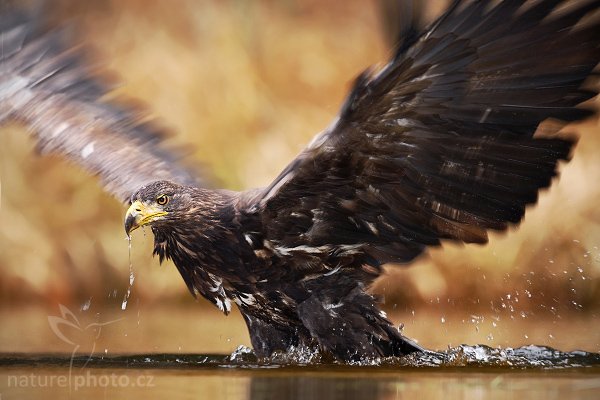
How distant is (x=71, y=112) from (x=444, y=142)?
11.2 ft

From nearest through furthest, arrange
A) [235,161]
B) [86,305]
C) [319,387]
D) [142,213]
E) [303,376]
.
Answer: [319,387] → [303,376] → [142,213] → [86,305] → [235,161]

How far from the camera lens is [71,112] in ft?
28.1

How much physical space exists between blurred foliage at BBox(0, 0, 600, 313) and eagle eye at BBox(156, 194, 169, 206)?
3602 millimetres

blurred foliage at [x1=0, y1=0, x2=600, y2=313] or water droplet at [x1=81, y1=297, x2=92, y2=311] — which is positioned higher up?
blurred foliage at [x1=0, y1=0, x2=600, y2=313]

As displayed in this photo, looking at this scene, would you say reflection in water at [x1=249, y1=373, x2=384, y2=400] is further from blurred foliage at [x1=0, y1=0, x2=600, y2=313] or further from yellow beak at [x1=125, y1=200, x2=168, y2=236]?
blurred foliage at [x1=0, y1=0, x2=600, y2=313]

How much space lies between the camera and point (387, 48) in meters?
5.93

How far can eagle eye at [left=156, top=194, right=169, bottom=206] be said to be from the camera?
718cm

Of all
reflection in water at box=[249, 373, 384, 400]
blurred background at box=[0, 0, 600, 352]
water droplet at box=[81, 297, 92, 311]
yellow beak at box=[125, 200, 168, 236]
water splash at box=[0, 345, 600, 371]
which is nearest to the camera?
reflection in water at box=[249, 373, 384, 400]

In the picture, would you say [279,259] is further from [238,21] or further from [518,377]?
[238,21]

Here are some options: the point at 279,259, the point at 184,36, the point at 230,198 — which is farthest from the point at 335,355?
the point at 184,36

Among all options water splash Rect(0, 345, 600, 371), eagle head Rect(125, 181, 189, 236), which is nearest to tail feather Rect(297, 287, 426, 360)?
water splash Rect(0, 345, 600, 371)

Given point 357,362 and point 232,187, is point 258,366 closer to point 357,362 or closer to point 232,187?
point 357,362

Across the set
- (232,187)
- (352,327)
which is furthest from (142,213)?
(232,187)

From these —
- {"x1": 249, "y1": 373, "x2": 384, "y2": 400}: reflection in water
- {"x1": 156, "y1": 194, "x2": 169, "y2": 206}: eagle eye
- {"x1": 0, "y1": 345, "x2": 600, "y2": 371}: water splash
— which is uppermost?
{"x1": 156, "y1": 194, "x2": 169, "y2": 206}: eagle eye
